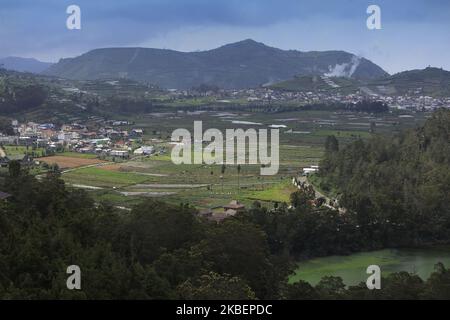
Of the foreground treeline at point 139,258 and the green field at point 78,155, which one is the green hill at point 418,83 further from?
the foreground treeline at point 139,258

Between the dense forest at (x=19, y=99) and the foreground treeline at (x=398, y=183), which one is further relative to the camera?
the dense forest at (x=19, y=99)

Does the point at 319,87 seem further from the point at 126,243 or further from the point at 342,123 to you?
the point at 126,243

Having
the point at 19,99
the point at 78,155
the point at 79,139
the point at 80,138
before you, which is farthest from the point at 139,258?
the point at 19,99

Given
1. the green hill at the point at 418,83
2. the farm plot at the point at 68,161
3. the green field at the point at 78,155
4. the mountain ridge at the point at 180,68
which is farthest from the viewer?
the mountain ridge at the point at 180,68

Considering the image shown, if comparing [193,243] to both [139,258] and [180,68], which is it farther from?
[180,68]

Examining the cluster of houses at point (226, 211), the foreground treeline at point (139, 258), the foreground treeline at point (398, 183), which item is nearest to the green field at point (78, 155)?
the foreground treeline at point (398, 183)
